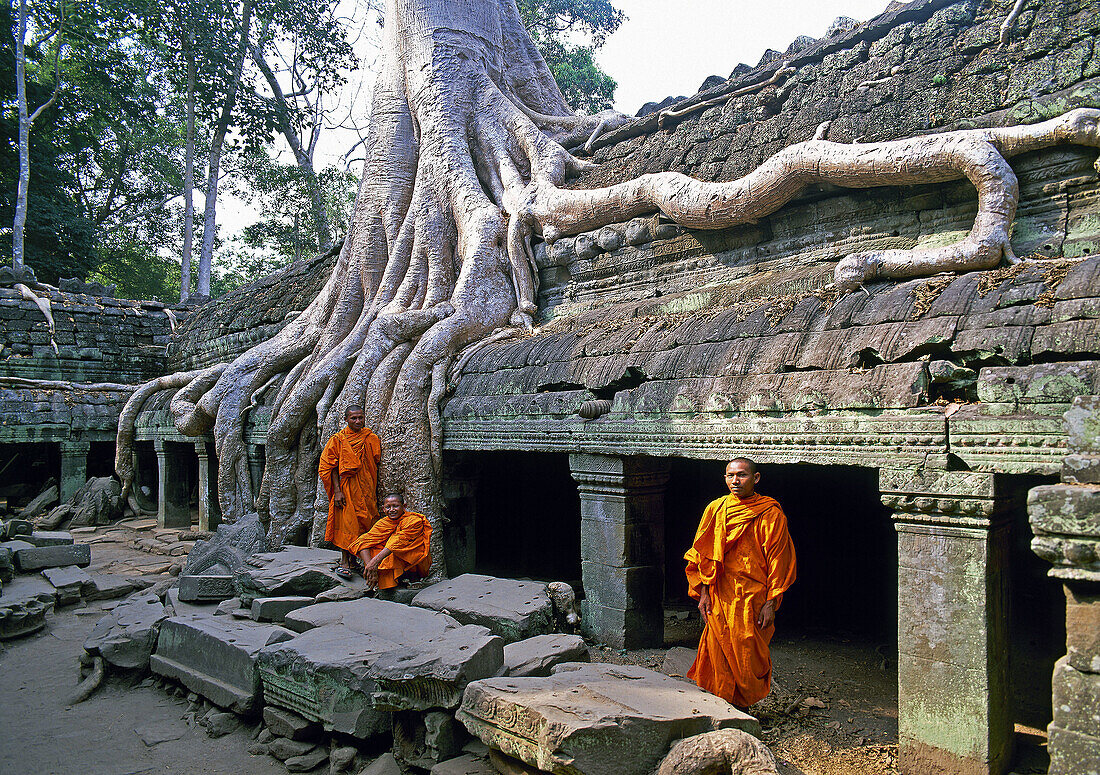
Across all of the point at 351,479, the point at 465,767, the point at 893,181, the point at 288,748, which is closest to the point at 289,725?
the point at 288,748

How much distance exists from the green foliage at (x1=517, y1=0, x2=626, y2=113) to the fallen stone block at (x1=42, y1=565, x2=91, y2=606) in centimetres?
1487

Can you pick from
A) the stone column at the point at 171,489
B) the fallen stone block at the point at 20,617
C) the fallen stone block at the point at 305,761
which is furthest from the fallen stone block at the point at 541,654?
the stone column at the point at 171,489

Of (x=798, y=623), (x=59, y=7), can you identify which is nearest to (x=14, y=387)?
(x=59, y=7)

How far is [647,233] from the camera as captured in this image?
6.16 m

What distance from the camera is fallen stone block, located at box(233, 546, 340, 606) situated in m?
5.37

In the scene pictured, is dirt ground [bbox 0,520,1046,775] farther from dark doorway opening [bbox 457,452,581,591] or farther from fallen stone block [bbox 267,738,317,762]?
dark doorway opening [bbox 457,452,581,591]

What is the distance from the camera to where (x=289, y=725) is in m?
3.83

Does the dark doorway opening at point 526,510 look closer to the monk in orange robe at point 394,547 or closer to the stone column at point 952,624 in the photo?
the monk in orange robe at point 394,547

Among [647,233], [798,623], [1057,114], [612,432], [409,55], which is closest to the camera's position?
[1057,114]

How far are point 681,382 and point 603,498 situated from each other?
3.35 ft

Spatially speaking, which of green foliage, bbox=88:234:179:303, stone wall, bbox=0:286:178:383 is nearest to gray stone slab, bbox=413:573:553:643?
stone wall, bbox=0:286:178:383

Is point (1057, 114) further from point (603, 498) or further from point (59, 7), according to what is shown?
point (59, 7)

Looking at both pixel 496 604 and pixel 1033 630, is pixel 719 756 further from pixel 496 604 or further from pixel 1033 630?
pixel 1033 630

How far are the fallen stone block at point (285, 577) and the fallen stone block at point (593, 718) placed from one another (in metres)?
2.61
